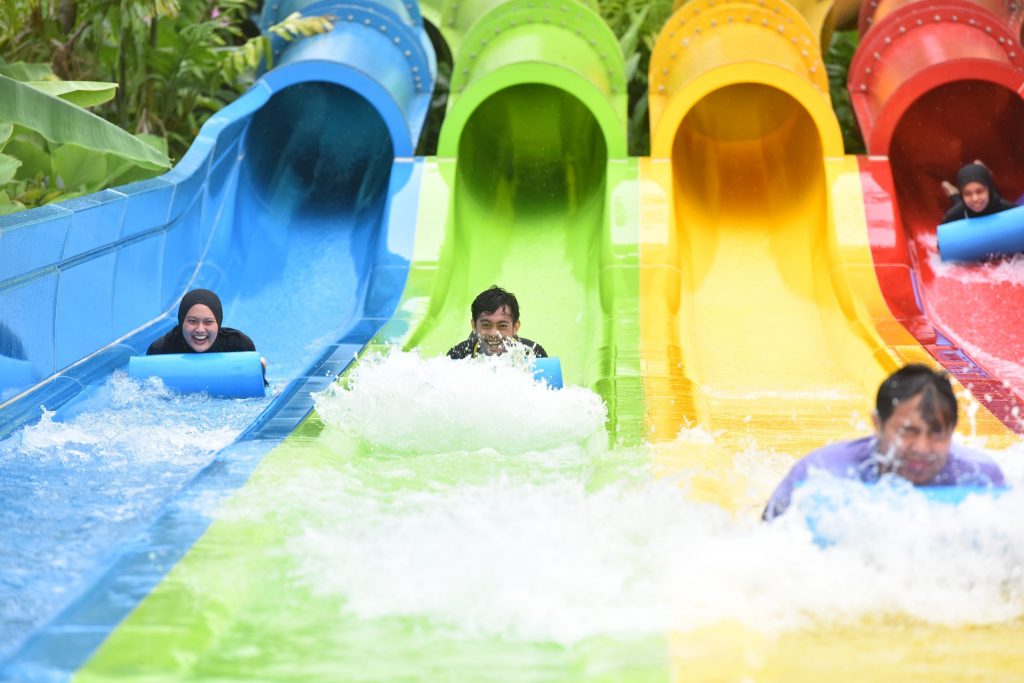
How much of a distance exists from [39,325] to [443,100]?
446cm

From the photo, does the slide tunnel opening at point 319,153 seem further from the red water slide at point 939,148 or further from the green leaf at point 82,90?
the red water slide at point 939,148

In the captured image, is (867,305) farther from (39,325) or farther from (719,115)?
(39,325)

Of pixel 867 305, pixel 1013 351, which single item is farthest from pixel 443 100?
pixel 1013 351

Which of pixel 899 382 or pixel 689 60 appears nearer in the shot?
pixel 899 382

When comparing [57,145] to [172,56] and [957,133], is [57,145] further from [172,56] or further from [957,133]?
[957,133]

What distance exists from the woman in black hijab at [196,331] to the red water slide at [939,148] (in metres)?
3.25

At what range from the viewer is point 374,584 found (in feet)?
9.88

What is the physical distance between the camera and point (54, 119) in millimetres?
4633

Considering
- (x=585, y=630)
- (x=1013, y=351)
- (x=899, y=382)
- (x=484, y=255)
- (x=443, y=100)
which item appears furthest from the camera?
(x=443, y=100)

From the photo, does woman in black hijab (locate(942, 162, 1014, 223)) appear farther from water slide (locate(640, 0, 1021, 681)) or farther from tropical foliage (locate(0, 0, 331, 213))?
tropical foliage (locate(0, 0, 331, 213))

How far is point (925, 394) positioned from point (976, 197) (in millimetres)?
4365

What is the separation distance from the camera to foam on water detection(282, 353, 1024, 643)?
2871mm

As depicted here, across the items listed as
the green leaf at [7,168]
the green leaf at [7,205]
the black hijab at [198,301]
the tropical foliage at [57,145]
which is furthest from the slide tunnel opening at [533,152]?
the green leaf at [7,168]

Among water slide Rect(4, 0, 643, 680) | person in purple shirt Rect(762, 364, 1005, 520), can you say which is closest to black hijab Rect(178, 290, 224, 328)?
water slide Rect(4, 0, 643, 680)
